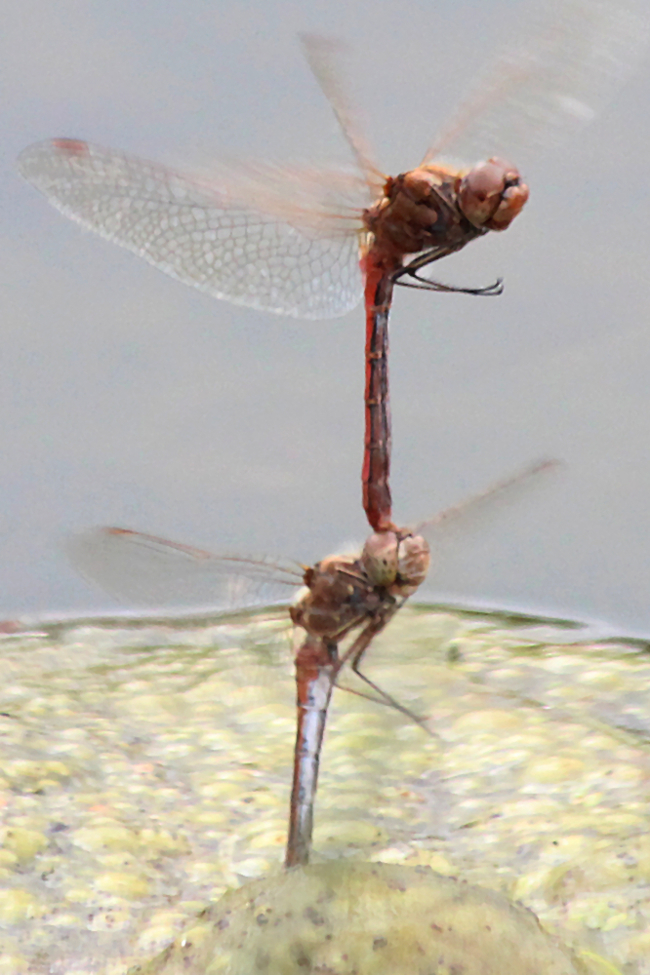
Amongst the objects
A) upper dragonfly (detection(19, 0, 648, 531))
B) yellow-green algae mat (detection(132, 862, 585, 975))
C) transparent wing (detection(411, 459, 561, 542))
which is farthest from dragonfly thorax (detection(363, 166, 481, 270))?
yellow-green algae mat (detection(132, 862, 585, 975))

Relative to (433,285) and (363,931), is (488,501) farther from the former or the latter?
(363,931)

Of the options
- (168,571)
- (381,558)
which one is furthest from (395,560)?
(168,571)

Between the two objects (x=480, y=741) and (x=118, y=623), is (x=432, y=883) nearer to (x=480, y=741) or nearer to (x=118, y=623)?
(x=480, y=741)

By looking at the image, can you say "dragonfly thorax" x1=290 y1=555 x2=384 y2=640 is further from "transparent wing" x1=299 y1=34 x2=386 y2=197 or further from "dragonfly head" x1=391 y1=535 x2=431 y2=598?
"transparent wing" x1=299 y1=34 x2=386 y2=197

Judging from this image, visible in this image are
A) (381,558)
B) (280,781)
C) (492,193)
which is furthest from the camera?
(280,781)

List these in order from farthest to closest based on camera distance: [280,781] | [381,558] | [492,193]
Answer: [280,781] → [381,558] → [492,193]

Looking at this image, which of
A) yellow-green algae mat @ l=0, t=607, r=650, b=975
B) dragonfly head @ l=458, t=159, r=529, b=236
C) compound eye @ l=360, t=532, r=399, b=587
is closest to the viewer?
dragonfly head @ l=458, t=159, r=529, b=236

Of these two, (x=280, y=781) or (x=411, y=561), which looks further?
(x=280, y=781)

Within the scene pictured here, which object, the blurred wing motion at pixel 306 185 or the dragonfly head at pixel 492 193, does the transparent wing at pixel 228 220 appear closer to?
the blurred wing motion at pixel 306 185
